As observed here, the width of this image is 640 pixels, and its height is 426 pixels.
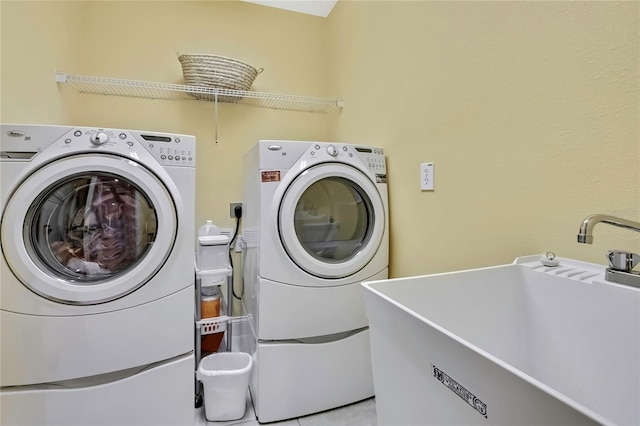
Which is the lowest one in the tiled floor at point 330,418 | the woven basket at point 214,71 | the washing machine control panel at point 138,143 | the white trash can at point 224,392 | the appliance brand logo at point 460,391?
the tiled floor at point 330,418

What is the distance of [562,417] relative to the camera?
31 centimetres

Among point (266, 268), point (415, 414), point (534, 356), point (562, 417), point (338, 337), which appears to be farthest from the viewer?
point (338, 337)

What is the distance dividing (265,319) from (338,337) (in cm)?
39

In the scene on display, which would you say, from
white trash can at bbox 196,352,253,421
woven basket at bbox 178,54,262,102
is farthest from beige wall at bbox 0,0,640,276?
white trash can at bbox 196,352,253,421

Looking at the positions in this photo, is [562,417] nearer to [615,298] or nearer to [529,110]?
[615,298]

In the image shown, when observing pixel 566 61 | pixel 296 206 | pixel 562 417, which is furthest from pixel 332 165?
pixel 562 417

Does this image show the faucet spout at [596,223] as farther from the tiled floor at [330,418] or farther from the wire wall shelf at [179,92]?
the wire wall shelf at [179,92]

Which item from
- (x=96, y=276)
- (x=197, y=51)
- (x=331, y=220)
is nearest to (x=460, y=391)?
(x=331, y=220)

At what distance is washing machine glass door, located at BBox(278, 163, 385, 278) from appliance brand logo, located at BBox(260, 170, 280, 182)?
77mm

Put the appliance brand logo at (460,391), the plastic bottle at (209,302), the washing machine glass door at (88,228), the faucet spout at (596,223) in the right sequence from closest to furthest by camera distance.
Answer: the appliance brand logo at (460,391), the faucet spout at (596,223), the washing machine glass door at (88,228), the plastic bottle at (209,302)

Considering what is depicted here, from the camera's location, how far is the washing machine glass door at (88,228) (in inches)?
41.5

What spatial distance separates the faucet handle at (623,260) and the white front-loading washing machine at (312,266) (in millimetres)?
953

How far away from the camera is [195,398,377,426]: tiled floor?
138 cm

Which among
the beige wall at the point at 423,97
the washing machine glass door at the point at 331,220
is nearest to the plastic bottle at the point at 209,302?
the washing machine glass door at the point at 331,220
